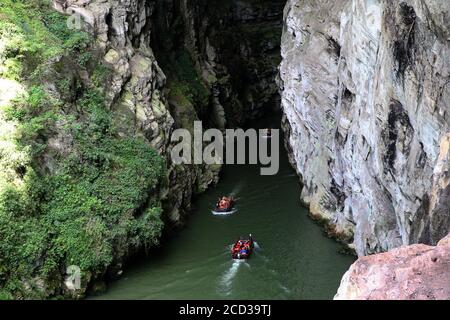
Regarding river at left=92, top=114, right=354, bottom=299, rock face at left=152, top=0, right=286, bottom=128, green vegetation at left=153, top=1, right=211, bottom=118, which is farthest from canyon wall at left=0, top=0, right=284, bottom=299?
rock face at left=152, top=0, right=286, bottom=128

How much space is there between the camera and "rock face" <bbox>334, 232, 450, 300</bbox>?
726 cm

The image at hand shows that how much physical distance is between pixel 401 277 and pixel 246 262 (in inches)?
612

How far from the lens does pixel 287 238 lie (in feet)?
82.5

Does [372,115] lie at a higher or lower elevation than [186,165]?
higher

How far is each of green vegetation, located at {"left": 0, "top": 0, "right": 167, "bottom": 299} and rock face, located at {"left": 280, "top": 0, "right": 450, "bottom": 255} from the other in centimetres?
Answer: 826

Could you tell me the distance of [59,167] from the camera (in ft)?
68.0

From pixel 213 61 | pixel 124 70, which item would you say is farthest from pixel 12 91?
pixel 213 61

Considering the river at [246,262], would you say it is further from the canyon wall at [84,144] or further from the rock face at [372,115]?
the rock face at [372,115]

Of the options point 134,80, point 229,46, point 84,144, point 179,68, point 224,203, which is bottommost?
point 224,203

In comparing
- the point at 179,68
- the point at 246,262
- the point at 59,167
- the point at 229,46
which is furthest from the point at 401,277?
the point at 229,46

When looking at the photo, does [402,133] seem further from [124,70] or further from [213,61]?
[213,61]

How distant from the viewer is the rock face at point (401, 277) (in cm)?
726

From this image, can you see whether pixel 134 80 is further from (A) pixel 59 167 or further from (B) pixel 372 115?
(B) pixel 372 115

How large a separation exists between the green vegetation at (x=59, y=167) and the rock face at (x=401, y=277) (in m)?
13.5
